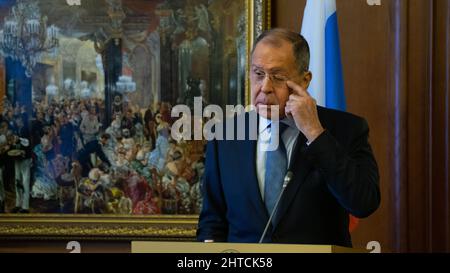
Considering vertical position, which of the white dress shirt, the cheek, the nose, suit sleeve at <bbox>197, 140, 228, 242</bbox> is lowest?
suit sleeve at <bbox>197, 140, 228, 242</bbox>

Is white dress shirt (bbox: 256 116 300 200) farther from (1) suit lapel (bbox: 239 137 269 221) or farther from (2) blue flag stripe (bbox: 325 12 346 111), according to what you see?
(2) blue flag stripe (bbox: 325 12 346 111)

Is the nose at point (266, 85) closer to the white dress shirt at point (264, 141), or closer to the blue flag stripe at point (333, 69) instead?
the white dress shirt at point (264, 141)

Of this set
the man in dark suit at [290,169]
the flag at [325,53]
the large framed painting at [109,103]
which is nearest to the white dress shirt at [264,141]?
the man in dark suit at [290,169]

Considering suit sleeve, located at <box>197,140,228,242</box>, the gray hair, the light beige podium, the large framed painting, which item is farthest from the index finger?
the large framed painting

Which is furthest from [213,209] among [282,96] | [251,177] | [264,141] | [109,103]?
[109,103]

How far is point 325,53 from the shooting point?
530 cm

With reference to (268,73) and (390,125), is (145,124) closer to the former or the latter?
(390,125)

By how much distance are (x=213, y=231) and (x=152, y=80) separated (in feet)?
8.33

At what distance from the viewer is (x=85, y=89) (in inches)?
227

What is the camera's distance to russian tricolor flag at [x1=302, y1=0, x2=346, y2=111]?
520 cm

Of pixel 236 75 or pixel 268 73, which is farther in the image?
pixel 236 75

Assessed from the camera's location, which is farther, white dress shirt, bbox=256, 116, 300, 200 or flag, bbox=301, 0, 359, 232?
flag, bbox=301, 0, 359, 232

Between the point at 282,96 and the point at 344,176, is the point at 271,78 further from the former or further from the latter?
the point at 344,176
